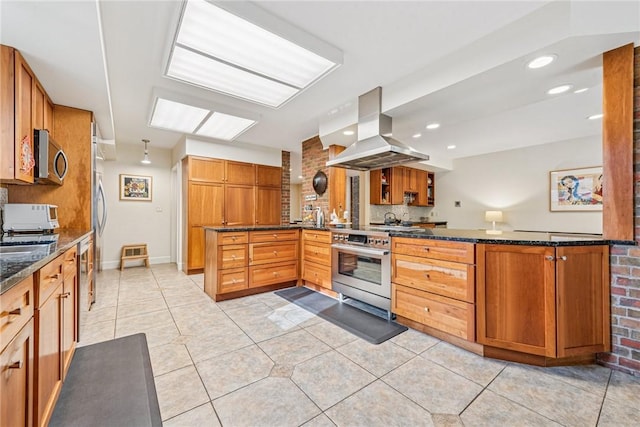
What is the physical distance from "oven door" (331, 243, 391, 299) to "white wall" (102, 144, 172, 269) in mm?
4332

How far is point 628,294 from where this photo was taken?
183 cm

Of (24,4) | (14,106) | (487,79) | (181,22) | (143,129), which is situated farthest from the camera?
(143,129)

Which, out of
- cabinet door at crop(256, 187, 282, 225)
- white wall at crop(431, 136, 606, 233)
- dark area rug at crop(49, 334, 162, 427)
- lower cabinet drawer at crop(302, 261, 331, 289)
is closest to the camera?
dark area rug at crop(49, 334, 162, 427)

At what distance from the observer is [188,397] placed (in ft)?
5.16

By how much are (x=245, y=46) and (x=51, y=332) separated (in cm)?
217

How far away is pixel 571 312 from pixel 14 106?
439 centimetres

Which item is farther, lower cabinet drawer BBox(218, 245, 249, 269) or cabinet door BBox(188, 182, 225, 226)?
cabinet door BBox(188, 182, 225, 226)

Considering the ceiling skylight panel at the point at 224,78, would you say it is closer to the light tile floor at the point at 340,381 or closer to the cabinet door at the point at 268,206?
the light tile floor at the point at 340,381

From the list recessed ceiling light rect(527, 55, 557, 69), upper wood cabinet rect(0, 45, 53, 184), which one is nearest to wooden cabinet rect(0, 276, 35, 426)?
upper wood cabinet rect(0, 45, 53, 184)

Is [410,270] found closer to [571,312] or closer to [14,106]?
[571,312]

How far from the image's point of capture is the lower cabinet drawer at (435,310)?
6.87 feet

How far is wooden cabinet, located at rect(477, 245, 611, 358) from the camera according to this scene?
184cm

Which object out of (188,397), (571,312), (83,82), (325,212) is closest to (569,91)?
(571,312)

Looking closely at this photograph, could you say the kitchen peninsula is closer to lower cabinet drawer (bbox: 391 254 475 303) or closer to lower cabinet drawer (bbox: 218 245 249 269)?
lower cabinet drawer (bbox: 391 254 475 303)
